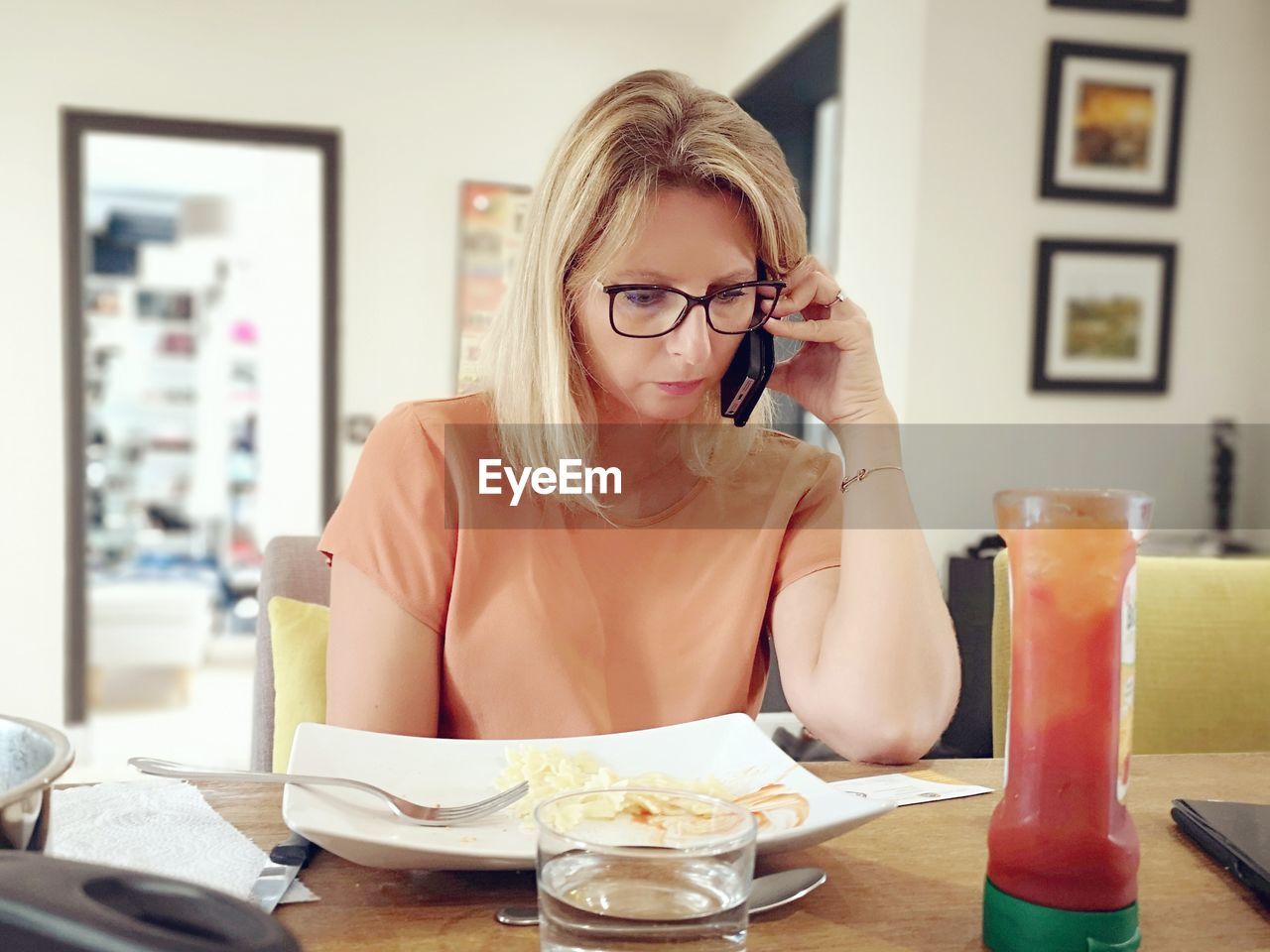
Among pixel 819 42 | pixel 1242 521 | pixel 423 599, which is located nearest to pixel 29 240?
pixel 819 42

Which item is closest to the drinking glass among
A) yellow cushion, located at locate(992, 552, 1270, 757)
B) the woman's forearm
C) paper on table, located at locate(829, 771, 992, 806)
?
paper on table, located at locate(829, 771, 992, 806)

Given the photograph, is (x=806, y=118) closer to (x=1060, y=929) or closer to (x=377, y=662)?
(x=377, y=662)

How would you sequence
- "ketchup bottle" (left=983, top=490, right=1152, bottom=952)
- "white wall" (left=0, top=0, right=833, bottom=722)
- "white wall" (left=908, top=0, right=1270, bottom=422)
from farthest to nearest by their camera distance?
"white wall" (left=0, top=0, right=833, bottom=722)
"white wall" (left=908, top=0, right=1270, bottom=422)
"ketchup bottle" (left=983, top=490, right=1152, bottom=952)

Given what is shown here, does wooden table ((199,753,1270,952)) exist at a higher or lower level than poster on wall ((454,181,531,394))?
lower

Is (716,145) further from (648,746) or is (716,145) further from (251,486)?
(251,486)

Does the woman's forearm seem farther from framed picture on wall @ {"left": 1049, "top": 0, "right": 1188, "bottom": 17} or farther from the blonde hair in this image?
framed picture on wall @ {"left": 1049, "top": 0, "right": 1188, "bottom": 17}

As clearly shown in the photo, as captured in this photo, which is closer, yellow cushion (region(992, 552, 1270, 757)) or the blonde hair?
the blonde hair

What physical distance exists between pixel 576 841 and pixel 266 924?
20cm

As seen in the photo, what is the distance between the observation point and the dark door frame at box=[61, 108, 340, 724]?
3607mm

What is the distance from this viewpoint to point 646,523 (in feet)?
4.11

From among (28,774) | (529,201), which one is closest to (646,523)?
(529,201)

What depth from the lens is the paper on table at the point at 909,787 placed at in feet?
2.79

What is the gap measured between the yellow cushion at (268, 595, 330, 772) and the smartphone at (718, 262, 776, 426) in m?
0.53

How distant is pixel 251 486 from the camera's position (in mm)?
6957
